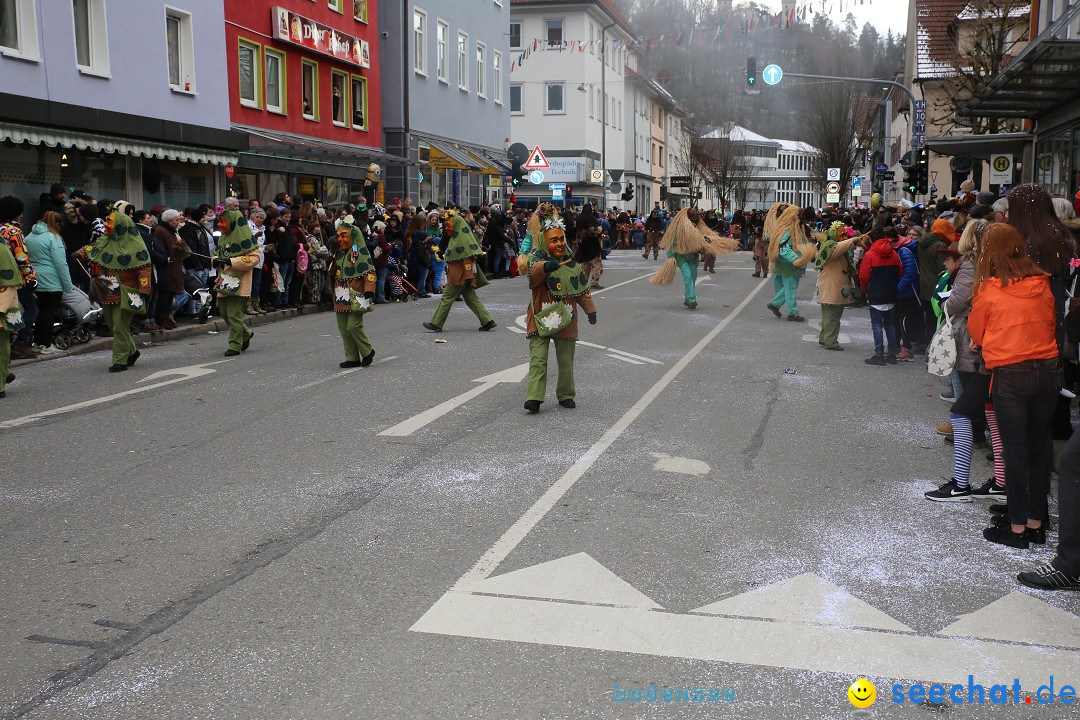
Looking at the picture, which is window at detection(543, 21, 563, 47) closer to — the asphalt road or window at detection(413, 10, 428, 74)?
window at detection(413, 10, 428, 74)

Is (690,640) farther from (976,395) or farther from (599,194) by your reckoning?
(599,194)

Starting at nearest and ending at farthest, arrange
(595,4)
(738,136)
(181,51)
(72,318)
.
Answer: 1. (72,318)
2. (181,51)
3. (595,4)
4. (738,136)

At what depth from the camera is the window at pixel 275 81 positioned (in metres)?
26.4

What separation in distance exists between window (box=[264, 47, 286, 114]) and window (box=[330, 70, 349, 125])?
267 centimetres

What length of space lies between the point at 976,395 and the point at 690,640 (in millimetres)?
3027

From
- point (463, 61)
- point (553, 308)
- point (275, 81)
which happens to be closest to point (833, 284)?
point (553, 308)

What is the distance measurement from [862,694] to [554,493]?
3.00 m

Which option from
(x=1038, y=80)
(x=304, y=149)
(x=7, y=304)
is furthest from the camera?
(x=304, y=149)

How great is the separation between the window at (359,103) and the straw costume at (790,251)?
16750 millimetres

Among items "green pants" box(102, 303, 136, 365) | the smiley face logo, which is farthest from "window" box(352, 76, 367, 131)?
the smiley face logo

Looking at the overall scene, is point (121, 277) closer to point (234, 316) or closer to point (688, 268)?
point (234, 316)

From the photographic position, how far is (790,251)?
55.8ft

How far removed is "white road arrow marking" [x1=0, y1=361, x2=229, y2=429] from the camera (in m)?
9.12

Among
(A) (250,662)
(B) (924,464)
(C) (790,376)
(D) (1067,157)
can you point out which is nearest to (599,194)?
(D) (1067,157)
